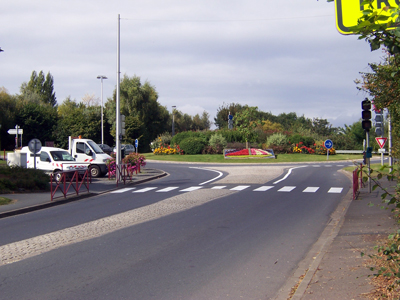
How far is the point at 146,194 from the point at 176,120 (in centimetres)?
6608

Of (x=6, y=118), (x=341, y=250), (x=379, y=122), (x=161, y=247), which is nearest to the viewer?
(x=341, y=250)

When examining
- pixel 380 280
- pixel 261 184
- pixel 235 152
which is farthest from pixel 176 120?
pixel 380 280

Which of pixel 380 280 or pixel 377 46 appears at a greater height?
pixel 377 46

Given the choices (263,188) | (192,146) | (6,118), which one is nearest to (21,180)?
(263,188)

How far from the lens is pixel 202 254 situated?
24.9 feet

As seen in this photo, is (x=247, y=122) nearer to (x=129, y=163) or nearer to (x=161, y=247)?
(x=129, y=163)

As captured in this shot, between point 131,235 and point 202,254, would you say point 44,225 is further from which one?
point 202,254

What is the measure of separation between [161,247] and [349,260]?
3.45 meters

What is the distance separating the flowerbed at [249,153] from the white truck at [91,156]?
883 inches

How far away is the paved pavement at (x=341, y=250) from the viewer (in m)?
5.30

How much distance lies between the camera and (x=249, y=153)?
46062 millimetres

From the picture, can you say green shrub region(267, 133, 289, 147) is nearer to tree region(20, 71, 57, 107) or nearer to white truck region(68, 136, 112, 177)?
white truck region(68, 136, 112, 177)

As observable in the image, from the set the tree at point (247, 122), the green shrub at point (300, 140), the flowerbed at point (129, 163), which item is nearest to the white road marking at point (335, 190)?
the flowerbed at point (129, 163)

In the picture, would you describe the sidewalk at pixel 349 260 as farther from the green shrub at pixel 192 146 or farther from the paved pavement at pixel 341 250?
the green shrub at pixel 192 146
